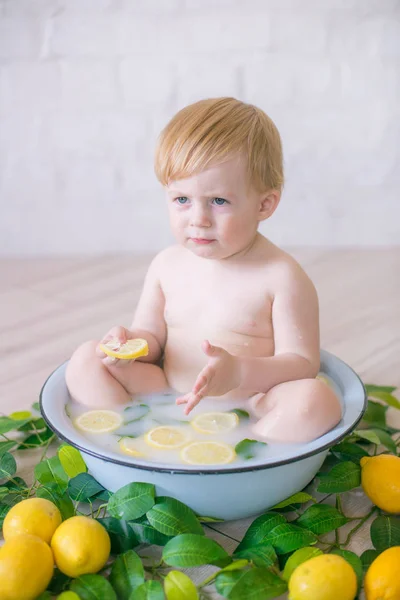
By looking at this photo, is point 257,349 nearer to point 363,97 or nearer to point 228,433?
point 228,433

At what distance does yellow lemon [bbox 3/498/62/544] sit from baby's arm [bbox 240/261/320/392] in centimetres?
33

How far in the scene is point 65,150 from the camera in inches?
93.7

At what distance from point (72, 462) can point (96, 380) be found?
133 mm

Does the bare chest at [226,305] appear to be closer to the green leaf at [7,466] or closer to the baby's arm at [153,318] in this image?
the baby's arm at [153,318]

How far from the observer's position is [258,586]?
3.10ft

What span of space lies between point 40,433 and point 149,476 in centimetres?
42

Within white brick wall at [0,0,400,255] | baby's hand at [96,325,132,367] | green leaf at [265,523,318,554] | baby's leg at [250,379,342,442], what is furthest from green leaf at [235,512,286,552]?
white brick wall at [0,0,400,255]

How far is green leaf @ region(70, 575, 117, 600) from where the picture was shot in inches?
37.6

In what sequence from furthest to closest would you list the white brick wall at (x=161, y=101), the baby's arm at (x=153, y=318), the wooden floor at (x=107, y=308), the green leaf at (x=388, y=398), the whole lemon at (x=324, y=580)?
the white brick wall at (x=161, y=101) < the wooden floor at (x=107, y=308) < the green leaf at (x=388, y=398) < the baby's arm at (x=153, y=318) < the whole lemon at (x=324, y=580)

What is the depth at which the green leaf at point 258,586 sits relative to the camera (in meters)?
0.93

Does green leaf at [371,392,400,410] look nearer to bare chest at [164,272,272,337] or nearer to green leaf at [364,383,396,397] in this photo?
green leaf at [364,383,396,397]

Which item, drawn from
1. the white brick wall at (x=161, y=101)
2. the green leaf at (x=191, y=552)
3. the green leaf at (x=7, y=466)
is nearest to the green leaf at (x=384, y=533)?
the green leaf at (x=191, y=552)

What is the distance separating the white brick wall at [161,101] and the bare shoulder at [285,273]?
119cm

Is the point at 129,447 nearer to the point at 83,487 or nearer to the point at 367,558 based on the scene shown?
the point at 83,487
